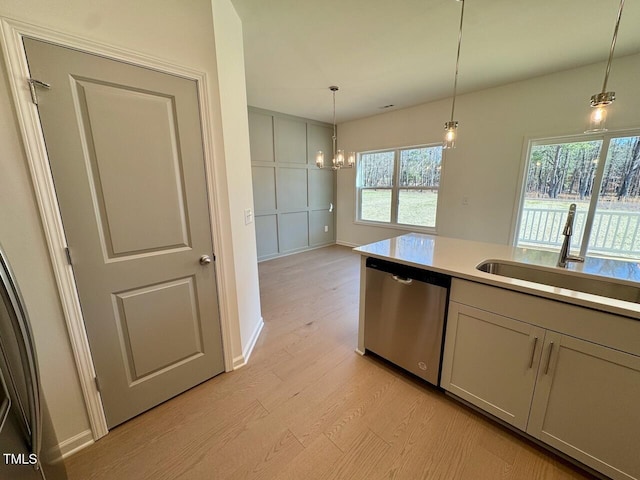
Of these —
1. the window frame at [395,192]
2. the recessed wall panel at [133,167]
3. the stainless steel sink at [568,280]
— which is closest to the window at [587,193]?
the window frame at [395,192]

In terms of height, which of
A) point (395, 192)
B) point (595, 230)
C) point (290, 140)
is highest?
point (290, 140)

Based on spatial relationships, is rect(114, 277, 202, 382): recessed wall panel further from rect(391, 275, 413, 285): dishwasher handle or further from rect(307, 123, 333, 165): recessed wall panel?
rect(307, 123, 333, 165): recessed wall panel

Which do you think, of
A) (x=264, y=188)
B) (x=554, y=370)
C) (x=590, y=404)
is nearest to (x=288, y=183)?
(x=264, y=188)

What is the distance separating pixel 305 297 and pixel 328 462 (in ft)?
6.53

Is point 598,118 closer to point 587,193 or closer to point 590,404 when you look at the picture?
point 590,404

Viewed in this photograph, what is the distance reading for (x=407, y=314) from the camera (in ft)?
5.75

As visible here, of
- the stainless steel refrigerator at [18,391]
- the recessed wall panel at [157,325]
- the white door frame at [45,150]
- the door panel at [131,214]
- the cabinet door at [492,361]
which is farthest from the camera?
the recessed wall panel at [157,325]

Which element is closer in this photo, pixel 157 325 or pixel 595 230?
pixel 157 325

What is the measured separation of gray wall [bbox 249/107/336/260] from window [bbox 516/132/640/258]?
3.53 m

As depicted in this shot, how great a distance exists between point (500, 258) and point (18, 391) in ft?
7.76

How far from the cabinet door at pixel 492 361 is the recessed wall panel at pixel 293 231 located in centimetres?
384

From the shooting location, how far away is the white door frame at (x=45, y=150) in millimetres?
1041

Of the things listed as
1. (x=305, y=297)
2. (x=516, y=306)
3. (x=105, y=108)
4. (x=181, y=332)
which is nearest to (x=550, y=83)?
(x=516, y=306)

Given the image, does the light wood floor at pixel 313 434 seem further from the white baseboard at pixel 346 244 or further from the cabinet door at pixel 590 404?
the white baseboard at pixel 346 244
